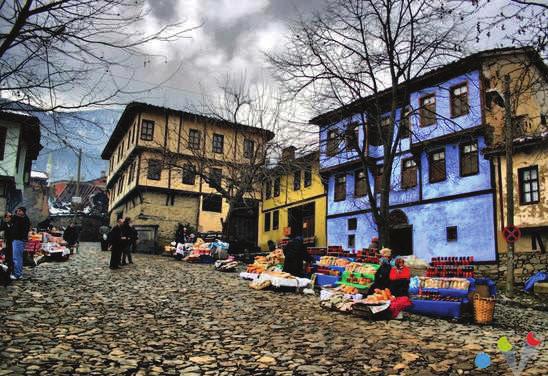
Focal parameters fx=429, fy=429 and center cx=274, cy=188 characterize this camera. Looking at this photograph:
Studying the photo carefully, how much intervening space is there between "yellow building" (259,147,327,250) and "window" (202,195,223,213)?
4.85 m

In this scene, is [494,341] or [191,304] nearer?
[494,341]

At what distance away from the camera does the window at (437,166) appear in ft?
77.2

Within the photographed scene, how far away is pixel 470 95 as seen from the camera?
2233 cm

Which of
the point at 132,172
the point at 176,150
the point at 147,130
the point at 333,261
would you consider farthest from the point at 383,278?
the point at 132,172

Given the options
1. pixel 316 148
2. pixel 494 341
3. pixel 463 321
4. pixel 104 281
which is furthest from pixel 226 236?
pixel 494 341

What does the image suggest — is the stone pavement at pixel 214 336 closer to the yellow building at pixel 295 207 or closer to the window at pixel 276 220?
the yellow building at pixel 295 207

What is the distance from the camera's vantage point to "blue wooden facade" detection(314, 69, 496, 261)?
21062 mm

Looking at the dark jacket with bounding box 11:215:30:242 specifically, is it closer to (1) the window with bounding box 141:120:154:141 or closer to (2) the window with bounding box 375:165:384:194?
(2) the window with bounding box 375:165:384:194

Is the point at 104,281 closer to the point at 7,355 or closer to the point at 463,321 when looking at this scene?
the point at 7,355

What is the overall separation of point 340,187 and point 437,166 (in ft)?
26.3

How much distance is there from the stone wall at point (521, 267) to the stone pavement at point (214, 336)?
808 cm

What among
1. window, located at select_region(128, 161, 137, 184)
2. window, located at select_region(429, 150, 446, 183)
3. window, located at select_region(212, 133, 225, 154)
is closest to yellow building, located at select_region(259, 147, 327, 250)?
window, located at select_region(212, 133, 225, 154)

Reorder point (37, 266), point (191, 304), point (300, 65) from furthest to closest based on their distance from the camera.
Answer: point (300, 65), point (37, 266), point (191, 304)

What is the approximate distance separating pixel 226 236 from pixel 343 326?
58.6 feet
